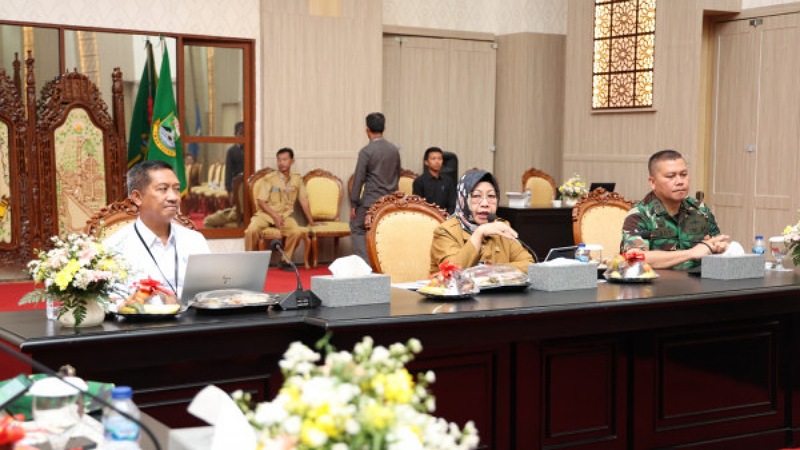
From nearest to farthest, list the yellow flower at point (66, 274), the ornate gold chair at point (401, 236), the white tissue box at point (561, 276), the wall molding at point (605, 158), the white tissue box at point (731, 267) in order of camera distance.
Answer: the yellow flower at point (66, 274) < the white tissue box at point (561, 276) < the white tissue box at point (731, 267) < the ornate gold chair at point (401, 236) < the wall molding at point (605, 158)

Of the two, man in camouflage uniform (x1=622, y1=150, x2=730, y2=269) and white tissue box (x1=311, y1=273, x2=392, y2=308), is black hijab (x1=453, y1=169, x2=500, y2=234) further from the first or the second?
white tissue box (x1=311, y1=273, x2=392, y2=308)

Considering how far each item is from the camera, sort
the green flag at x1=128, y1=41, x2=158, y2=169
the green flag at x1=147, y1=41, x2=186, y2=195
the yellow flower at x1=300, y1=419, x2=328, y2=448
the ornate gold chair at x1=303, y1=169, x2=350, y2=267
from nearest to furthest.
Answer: the yellow flower at x1=300, y1=419, x2=328, y2=448, the green flag at x1=147, y1=41, x2=186, y2=195, the green flag at x1=128, y1=41, x2=158, y2=169, the ornate gold chair at x1=303, y1=169, x2=350, y2=267

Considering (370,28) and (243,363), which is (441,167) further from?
(243,363)

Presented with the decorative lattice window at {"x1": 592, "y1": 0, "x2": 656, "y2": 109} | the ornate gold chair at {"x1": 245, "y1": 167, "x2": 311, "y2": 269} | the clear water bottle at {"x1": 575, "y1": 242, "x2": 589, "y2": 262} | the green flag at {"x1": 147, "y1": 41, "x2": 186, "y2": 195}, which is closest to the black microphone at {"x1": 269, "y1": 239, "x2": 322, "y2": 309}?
the clear water bottle at {"x1": 575, "y1": 242, "x2": 589, "y2": 262}

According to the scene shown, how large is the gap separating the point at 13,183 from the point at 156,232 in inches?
213

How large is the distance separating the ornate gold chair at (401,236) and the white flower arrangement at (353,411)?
11.1ft

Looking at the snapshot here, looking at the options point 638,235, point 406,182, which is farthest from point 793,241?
point 406,182

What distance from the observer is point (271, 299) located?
3555mm

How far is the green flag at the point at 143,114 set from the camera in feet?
31.3

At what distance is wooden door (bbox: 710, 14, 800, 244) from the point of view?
1004 centimetres

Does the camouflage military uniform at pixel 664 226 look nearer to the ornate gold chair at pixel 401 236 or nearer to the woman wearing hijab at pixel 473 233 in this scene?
the woman wearing hijab at pixel 473 233

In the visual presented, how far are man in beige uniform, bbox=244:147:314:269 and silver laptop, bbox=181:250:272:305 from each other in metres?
6.45

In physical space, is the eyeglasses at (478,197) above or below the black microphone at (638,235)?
above

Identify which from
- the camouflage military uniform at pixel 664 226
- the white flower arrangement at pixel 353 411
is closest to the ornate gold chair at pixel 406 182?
the camouflage military uniform at pixel 664 226
